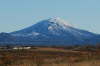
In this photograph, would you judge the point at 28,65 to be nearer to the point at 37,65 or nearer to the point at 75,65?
the point at 37,65

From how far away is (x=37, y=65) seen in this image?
95.2ft

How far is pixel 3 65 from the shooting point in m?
30.8

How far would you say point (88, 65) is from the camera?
29281mm

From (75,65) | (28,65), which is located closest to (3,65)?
(28,65)

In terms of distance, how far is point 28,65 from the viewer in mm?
28516

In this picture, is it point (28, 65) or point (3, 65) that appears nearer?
point (28, 65)

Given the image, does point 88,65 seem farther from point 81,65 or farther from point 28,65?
point 28,65

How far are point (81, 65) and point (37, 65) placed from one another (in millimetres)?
2955

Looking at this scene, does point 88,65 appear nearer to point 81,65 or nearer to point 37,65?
point 81,65

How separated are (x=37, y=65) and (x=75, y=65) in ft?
8.66

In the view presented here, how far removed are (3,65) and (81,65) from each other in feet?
18.6

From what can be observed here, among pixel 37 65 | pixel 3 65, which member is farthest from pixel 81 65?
pixel 3 65

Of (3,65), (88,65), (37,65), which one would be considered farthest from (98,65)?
(3,65)

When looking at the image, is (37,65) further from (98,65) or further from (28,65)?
(98,65)
